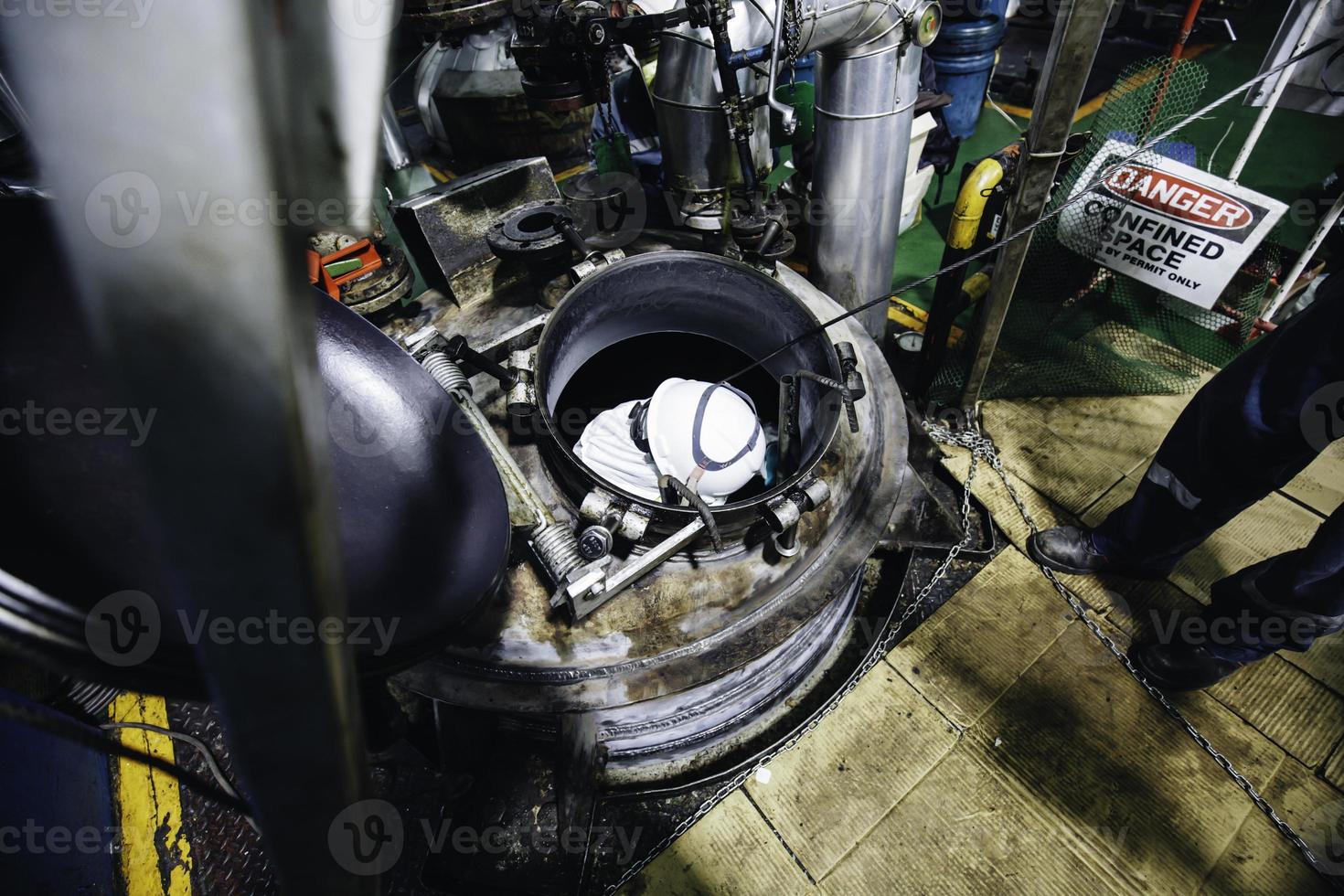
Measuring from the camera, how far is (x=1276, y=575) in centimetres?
237

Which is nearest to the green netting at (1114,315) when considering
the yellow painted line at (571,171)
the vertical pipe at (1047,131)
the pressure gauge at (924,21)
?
the vertical pipe at (1047,131)

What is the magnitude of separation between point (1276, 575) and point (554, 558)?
8.77 ft

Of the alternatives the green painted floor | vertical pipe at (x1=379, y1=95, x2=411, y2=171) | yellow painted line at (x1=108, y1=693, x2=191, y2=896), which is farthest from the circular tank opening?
vertical pipe at (x1=379, y1=95, x2=411, y2=171)

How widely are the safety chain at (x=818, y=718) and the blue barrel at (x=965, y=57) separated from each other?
464 centimetres

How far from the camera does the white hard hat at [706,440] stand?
2.32 m

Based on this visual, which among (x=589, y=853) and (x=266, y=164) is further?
(x=589, y=853)

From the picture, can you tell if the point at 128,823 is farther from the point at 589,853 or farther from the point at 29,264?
the point at 29,264

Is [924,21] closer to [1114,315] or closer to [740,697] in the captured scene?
[1114,315]

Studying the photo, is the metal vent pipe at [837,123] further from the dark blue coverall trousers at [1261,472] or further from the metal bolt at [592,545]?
the metal bolt at [592,545]

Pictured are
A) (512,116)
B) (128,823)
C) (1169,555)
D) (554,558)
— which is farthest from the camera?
(512,116)

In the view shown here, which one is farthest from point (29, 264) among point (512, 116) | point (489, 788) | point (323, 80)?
point (512, 116)

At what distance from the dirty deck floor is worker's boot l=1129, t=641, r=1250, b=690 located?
98mm

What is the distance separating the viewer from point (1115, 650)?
9.11 feet

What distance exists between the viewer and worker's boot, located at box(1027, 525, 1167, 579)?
305 cm
